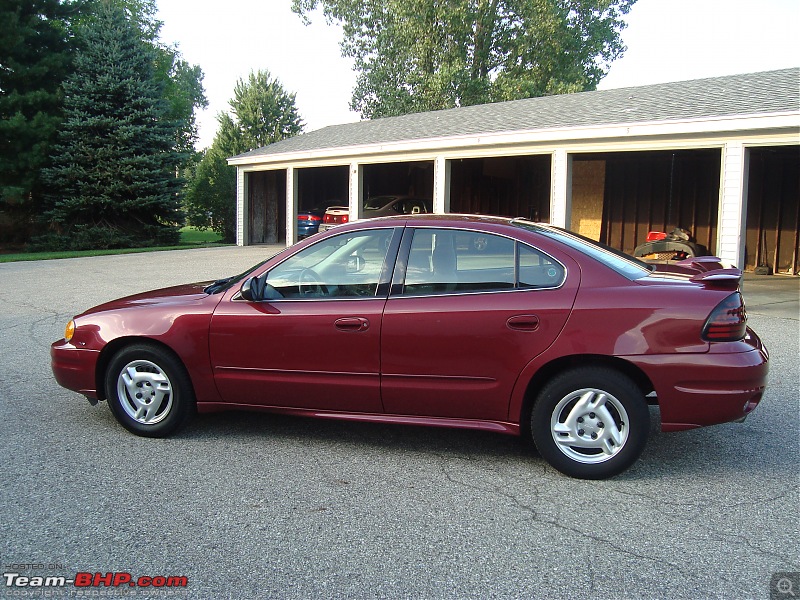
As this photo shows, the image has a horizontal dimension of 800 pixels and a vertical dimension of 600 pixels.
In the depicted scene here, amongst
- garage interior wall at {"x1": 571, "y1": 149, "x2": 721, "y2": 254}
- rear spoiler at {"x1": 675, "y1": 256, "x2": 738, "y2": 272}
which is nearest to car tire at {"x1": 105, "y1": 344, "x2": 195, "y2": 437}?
rear spoiler at {"x1": 675, "y1": 256, "x2": 738, "y2": 272}

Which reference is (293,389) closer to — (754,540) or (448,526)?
(448,526)

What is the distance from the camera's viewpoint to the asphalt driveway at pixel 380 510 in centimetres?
312

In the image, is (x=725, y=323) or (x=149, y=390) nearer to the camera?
(x=725, y=323)

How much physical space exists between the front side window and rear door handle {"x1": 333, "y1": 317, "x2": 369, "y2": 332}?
193 millimetres

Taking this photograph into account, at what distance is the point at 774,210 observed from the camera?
17.1 metres

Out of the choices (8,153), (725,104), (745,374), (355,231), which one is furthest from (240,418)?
(8,153)

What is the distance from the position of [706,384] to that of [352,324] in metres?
2.16

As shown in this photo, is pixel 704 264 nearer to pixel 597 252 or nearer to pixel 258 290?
pixel 597 252

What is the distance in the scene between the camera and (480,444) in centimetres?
497

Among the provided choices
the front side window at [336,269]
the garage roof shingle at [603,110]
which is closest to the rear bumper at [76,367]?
the front side window at [336,269]

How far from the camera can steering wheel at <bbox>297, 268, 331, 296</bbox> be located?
4785mm

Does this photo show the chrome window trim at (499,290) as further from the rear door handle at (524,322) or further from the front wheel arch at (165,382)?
the front wheel arch at (165,382)

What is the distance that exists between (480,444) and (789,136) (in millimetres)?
10237

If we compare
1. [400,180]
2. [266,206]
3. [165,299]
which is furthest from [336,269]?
[400,180]
